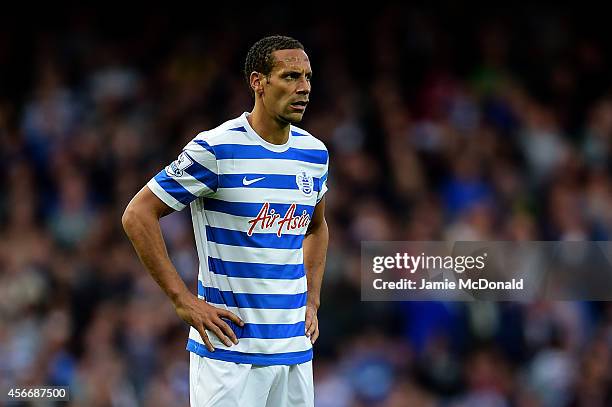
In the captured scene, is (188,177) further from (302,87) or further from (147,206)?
(302,87)

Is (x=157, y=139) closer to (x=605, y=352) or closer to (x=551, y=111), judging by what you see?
(x=551, y=111)

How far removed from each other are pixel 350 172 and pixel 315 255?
4.11 m

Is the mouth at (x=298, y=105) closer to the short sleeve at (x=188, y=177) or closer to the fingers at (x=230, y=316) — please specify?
the short sleeve at (x=188, y=177)

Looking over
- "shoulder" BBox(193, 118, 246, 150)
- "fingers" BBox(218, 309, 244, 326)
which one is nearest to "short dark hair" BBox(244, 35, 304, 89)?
"shoulder" BBox(193, 118, 246, 150)

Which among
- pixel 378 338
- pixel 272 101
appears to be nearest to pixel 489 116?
pixel 378 338

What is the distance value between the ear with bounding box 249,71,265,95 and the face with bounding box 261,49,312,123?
50 mm

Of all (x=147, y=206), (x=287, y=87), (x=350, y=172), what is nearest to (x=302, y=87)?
(x=287, y=87)

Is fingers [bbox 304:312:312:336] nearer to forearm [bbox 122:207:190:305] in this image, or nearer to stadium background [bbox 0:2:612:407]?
forearm [bbox 122:207:190:305]

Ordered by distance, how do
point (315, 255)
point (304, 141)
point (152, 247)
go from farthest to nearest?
point (315, 255)
point (304, 141)
point (152, 247)

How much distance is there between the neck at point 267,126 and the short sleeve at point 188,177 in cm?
24

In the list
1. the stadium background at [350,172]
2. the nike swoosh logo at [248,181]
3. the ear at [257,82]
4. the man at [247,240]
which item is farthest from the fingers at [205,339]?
the stadium background at [350,172]

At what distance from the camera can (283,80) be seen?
4.09m

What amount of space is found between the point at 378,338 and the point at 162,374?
4.97 ft

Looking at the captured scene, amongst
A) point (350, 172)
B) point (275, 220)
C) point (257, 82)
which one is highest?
point (350, 172)
